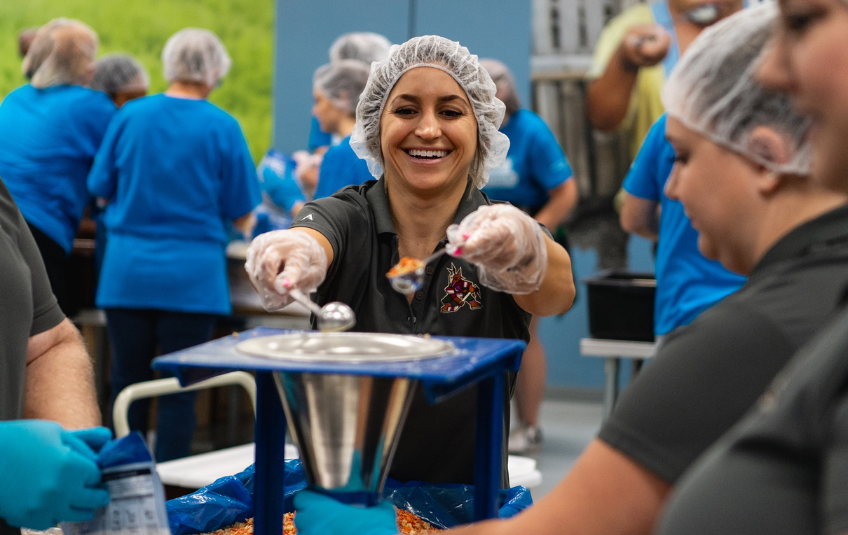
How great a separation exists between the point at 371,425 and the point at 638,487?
0.32 metres

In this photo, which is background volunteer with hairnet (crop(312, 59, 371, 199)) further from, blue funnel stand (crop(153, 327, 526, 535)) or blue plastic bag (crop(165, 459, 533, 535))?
blue funnel stand (crop(153, 327, 526, 535))

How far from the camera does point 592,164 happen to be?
18.7 ft

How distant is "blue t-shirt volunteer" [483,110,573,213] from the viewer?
4.05 m

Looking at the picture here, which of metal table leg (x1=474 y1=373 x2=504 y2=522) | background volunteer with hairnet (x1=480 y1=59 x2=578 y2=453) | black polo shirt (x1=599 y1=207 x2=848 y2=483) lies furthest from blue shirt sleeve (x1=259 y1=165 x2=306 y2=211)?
black polo shirt (x1=599 y1=207 x2=848 y2=483)

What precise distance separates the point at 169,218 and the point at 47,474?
254 cm

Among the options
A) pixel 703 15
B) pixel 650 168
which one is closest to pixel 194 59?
pixel 650 168

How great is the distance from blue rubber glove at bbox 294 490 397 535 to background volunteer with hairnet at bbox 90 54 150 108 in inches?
150

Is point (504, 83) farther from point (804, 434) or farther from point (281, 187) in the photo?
point (804, 434)

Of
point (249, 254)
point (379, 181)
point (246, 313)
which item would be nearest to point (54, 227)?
point (246, 313)

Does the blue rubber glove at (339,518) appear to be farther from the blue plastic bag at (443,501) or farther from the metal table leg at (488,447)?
the blue plastic bag at (443,501)

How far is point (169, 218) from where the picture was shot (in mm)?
3451

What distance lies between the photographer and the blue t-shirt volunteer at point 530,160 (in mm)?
4055

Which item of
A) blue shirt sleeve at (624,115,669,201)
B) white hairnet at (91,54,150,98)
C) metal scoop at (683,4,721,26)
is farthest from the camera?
white hairnet at (91,54,150,98)

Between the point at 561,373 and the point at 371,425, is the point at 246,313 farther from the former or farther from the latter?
the point at 371,425
